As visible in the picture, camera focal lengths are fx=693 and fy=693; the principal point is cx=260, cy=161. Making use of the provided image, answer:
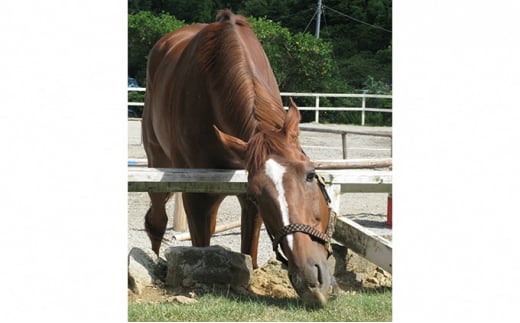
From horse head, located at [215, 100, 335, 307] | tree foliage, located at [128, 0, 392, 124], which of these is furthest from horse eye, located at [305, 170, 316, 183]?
tree foliage, located at [128, 0, 392, 124]

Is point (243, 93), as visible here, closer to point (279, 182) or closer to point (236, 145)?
point (236, 145)

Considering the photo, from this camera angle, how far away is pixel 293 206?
3.08 m

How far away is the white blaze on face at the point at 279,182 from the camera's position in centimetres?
306

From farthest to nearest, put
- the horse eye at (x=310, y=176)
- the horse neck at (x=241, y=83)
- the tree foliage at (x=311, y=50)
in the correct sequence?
the tree foliage at (x=311, y=50) < the horse neck at (x=241, y=83) < the horse eye at (x=310, y=176)

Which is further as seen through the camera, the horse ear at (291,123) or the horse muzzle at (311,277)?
the horse ear at (291,123)

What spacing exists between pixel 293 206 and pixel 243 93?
1030mm

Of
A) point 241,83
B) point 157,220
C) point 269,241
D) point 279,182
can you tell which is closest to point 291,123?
point 279,182

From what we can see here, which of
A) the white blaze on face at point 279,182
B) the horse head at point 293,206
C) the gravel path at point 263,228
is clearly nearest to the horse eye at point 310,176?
the horse head at point 293,206

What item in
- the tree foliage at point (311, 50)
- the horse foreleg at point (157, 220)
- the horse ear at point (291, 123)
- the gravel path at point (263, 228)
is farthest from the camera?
the tree foliage at point (311, 50)

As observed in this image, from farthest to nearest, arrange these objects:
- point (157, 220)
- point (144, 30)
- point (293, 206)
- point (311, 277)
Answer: point (144, 30) < point (157, 220) < point (293, 206) < point (311, 277)

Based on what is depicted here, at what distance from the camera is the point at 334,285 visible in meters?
3.42

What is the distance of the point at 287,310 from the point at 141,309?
2.31ft

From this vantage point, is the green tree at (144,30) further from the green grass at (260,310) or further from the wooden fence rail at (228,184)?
the green grass at (260,310)

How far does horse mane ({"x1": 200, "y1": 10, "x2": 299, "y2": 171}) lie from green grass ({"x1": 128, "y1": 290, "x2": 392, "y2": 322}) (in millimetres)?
697
